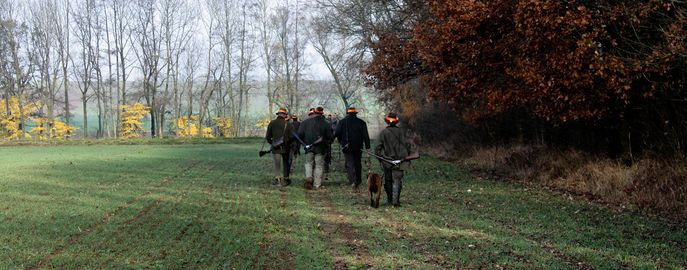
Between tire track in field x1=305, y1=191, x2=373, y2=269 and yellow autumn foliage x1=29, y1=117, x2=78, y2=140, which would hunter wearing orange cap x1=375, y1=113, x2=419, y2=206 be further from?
yellow autumn foliage x1=29, y1=117, x2=78, y2=140

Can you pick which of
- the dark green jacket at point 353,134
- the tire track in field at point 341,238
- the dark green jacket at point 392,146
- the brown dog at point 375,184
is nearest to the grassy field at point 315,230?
the tire track in field at point 341,238

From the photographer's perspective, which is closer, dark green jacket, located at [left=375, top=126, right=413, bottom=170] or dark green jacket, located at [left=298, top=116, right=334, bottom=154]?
dark green jacket, located at [left=375, top=126, right=413, bottom=170]

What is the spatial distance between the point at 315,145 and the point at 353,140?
931mm

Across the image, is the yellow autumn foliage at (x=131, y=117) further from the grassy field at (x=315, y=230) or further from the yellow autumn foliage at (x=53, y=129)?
the grassy field at (x=315, y=230)

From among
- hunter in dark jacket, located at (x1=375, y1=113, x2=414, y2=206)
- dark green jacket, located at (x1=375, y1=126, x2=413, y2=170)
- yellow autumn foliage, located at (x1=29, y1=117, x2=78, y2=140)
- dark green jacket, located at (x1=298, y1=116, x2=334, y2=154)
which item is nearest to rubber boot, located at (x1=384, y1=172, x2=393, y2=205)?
hunter in dark jacket, located at (x1=375, y1=113, x2=414, y2=206)

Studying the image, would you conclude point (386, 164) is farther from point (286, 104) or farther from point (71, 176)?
point (286, 104)

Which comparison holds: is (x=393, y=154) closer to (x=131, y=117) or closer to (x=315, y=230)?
(x=315, y=230)

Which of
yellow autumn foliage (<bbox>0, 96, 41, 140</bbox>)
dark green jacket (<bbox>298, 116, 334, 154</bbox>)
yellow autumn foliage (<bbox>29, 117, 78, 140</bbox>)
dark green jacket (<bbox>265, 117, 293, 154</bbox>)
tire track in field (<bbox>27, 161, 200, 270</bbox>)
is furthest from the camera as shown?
yellow autumn foliage (<bbox>29, 117, 78, 140</bbox>)

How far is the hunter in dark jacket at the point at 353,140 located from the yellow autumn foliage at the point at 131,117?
187 ft

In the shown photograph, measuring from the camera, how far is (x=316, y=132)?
15.2 m

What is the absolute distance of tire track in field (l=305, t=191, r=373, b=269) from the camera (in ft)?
22.9

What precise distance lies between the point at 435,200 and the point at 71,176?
1111 centimetres

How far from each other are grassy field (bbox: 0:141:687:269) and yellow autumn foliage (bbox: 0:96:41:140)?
53539 mm

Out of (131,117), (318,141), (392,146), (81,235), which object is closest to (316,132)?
(318,141)
